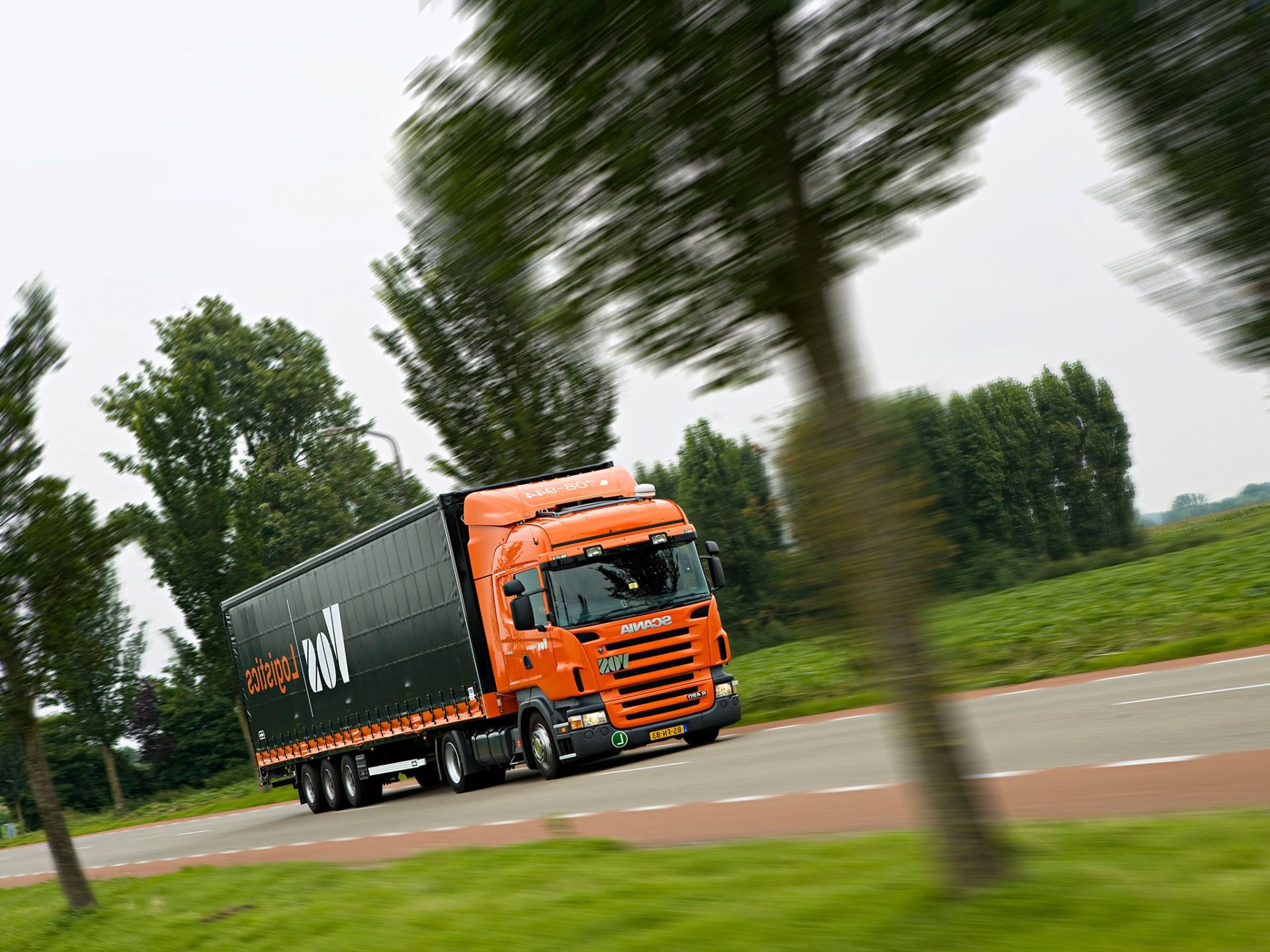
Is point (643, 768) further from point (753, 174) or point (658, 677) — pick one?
point (753, 174)

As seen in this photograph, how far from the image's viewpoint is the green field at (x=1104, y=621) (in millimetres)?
18391

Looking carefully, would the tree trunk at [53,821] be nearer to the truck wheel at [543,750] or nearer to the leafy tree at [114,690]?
the truck wheel at [543,750]

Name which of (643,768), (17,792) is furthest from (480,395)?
(17,792)

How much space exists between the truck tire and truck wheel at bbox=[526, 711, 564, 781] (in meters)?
5.73

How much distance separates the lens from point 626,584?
18234 mm

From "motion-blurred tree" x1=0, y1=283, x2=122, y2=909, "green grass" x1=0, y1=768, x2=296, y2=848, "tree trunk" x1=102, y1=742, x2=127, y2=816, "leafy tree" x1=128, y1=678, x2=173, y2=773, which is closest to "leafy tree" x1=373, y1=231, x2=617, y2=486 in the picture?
"motion-blurred tree" x1=0, y1=283, x2=122, y2=909

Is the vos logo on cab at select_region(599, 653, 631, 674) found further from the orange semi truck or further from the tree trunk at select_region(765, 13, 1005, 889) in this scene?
the tree trunk at select_region(765, 13, 1005, 889)

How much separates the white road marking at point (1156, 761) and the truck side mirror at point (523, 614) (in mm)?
9455

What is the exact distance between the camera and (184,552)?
141ft

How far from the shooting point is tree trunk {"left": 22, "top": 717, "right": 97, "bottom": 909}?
43.4ft

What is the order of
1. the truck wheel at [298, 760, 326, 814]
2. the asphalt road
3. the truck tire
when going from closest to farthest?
the asphalt road, the truck tire, the truck wheel at [298, 760, 326, 814]

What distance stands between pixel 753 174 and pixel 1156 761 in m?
6.10

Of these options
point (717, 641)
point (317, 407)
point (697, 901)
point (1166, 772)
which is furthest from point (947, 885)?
point (317, 407)

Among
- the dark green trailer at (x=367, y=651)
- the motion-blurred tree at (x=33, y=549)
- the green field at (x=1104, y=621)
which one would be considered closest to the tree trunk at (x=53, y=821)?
the motion-blurred tree at (x=33, y=549)
